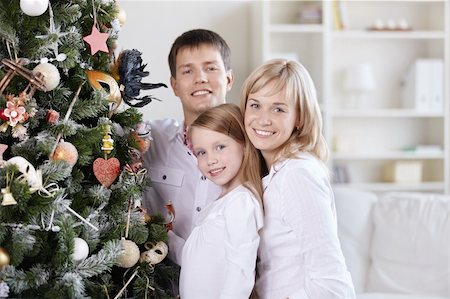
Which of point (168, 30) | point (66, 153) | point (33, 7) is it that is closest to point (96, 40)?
point (33, 7)

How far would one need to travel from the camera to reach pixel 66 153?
1.98m

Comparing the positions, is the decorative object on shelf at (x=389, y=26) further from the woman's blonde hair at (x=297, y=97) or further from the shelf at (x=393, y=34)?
the woman's blonde hair at (x=297, y=97)

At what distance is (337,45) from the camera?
17.8 feet

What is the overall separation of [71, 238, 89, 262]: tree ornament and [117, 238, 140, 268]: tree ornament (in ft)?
0.58

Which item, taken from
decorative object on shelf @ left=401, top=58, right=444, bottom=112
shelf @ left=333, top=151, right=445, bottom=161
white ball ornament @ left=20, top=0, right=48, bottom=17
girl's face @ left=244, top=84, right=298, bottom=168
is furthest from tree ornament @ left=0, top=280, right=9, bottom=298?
decorative object on shelf @ left=401, top=58, right=444, bottom=112

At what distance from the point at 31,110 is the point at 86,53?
0.99ft

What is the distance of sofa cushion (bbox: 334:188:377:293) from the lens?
3.91 meters

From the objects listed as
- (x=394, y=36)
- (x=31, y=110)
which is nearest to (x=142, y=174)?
A: (x=31, y=110)

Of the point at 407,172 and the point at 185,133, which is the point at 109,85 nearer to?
the point at 185,133

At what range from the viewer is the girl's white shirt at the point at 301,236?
213 cm

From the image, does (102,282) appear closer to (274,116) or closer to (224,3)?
(274,116)

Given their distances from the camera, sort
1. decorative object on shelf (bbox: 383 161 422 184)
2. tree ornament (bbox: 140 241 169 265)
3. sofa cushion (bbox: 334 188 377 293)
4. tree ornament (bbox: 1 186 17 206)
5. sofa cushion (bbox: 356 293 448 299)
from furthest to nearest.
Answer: decorative object on shelf (bbox: 383 161 422 184), sofa cushion (bbox: 334 188 377 293), sofa cushion (bbox: 356 293 448 299), tree ornament (bbox: 140 241 169 265), tree ornament (bbox: 1 186 17 206)

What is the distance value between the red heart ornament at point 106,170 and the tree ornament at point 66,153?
12 centimetres

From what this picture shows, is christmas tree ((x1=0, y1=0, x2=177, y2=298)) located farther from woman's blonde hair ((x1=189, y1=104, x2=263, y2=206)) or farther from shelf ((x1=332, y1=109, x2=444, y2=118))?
shelf ((x1=332, y1=109, x2=444, y2=118))
